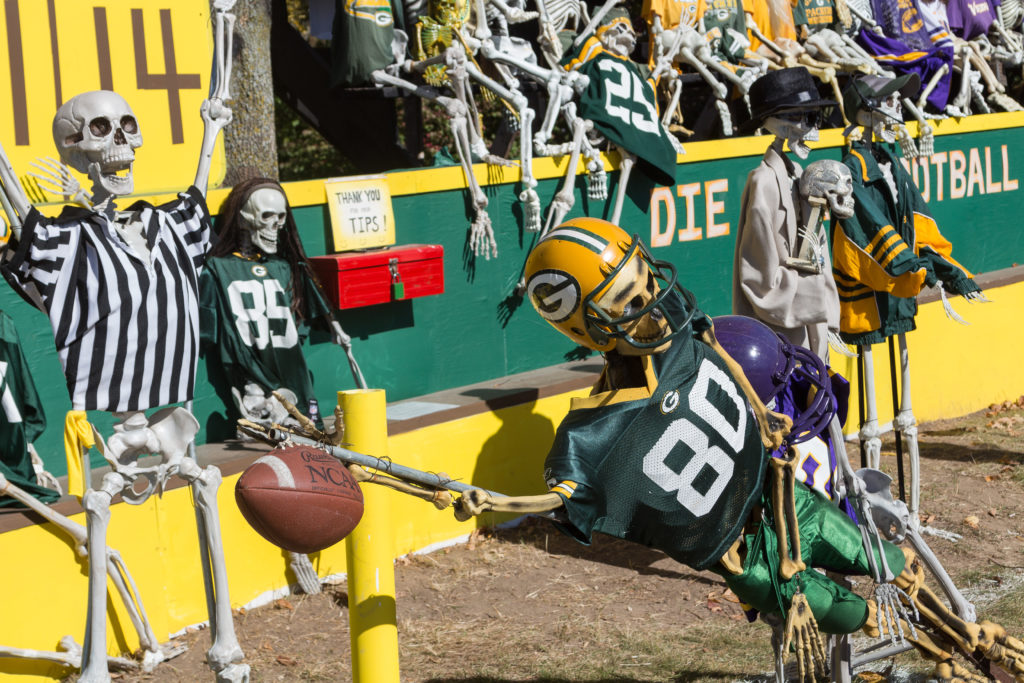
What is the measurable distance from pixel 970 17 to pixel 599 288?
10337 mm

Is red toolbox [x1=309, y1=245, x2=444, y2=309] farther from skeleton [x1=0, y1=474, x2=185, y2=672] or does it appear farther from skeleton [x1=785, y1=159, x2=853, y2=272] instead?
skeleton [x1=785, y1=159, x2=853, y2=272]

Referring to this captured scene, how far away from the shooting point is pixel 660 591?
6.14 metres

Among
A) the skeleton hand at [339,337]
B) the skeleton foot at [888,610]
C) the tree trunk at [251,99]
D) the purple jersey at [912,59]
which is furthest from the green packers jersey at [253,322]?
the purple jersey at [912,59]

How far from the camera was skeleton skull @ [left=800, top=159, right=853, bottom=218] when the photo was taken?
19.1 feet

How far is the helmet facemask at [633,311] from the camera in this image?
3.52m

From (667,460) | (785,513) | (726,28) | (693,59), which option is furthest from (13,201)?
(726,28)

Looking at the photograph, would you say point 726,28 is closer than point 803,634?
No

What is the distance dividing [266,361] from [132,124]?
219 centimetres

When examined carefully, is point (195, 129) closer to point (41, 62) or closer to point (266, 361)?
point (41, 62)

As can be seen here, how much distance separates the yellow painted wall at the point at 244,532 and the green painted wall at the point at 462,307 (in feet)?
2.40

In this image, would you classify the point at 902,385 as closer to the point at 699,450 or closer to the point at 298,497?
the point at 699,450

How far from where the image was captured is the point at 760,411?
385cm

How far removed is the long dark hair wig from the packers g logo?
109 inches

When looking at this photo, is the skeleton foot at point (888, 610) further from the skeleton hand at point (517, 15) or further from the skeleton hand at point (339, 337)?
the skeleton hand at point (517, 15)
